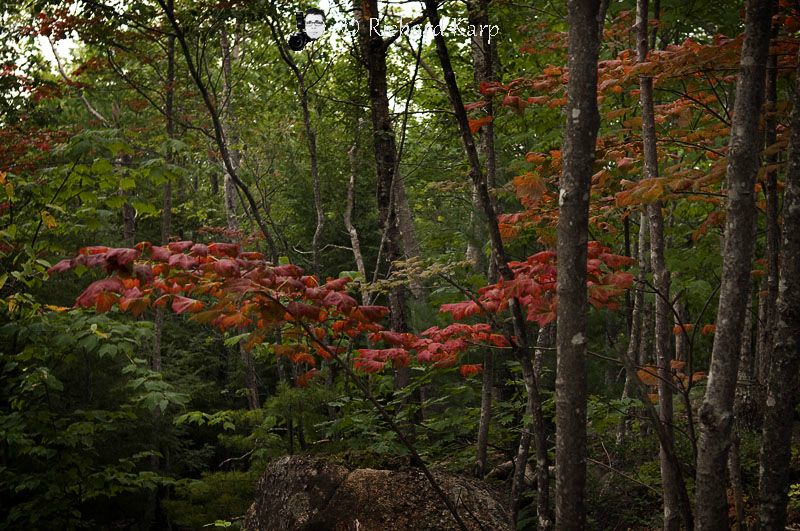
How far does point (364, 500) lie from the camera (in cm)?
471

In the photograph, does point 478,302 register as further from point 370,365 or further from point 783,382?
point 783,382

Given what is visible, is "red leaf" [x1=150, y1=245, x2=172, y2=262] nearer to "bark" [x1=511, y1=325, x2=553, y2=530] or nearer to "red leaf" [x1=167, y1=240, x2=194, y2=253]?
"red leaf" [x1=167, y1=240, x2=194, y2=253]

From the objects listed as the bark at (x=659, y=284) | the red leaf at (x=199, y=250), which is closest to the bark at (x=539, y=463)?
the bark at (x=659, y=284)

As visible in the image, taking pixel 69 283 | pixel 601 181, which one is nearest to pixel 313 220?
pixel 69 283

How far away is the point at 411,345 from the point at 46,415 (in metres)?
3.66

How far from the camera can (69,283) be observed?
28.5 feet

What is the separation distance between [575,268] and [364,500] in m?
3.01

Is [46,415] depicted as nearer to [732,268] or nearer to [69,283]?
[69,283]

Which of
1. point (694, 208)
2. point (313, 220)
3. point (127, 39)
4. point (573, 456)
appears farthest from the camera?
point (313, 220)

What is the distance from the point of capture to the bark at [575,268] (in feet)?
7.70

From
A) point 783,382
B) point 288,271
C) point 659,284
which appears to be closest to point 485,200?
point 288,271

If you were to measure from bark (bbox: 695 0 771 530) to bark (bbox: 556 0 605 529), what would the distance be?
53 centimetres

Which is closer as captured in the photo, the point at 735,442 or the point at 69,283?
the point at 735,442

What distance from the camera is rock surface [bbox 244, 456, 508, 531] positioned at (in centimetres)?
459
